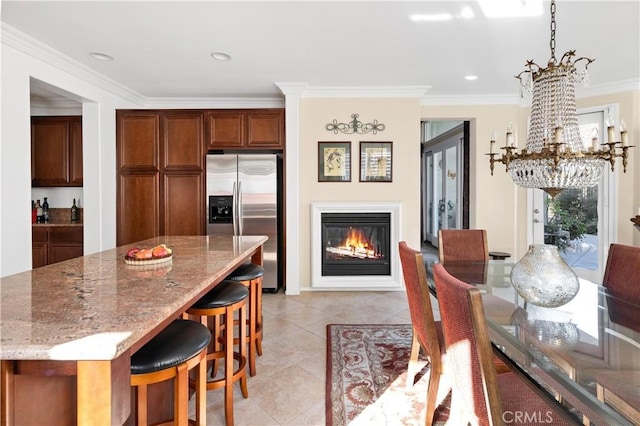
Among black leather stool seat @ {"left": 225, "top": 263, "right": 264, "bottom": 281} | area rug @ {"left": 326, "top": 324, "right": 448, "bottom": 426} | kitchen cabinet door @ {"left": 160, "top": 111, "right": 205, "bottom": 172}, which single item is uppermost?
kitchen cabinet door @ {"left": 160, "top": 111, "right": 205, "bottom": 172}

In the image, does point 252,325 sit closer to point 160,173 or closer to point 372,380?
point 372,380

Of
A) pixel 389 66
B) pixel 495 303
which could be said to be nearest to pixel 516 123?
pixel 389 66

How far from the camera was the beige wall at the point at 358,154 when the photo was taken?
13.7ft

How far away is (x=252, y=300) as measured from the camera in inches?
93.0

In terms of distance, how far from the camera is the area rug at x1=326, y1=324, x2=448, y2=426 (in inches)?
71.6

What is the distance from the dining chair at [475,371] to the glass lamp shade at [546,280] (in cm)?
46

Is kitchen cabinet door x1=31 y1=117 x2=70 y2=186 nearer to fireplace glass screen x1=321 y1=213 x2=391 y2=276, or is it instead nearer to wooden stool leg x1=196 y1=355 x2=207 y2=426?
fireplace glass screen x1=321 y1=213 x2=391 y2=276

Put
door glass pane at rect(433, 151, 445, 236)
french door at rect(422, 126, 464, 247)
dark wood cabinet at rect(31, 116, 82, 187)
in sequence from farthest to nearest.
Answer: door glass pane at rect(433, 151, 445, 236)
french door at rect(422, 126, 464, 247)
dark wood cabinet at rect(31, 116, 82, 187)

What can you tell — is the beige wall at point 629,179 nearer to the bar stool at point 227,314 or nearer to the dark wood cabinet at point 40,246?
the bar stool at point 227,314

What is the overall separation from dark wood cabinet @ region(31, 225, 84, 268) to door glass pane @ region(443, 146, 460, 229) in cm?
610

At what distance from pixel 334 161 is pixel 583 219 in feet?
10.6

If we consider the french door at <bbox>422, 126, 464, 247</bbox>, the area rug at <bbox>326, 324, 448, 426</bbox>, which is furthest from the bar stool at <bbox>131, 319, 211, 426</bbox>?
the french door at <bbox>422, 126, 464, 247</bbox>

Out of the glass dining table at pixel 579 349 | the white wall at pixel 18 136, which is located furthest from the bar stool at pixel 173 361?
the white wall at pixel 18 136

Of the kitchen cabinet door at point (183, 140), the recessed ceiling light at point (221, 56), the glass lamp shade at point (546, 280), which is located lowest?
the glass lamp shade at point (546, 280)
